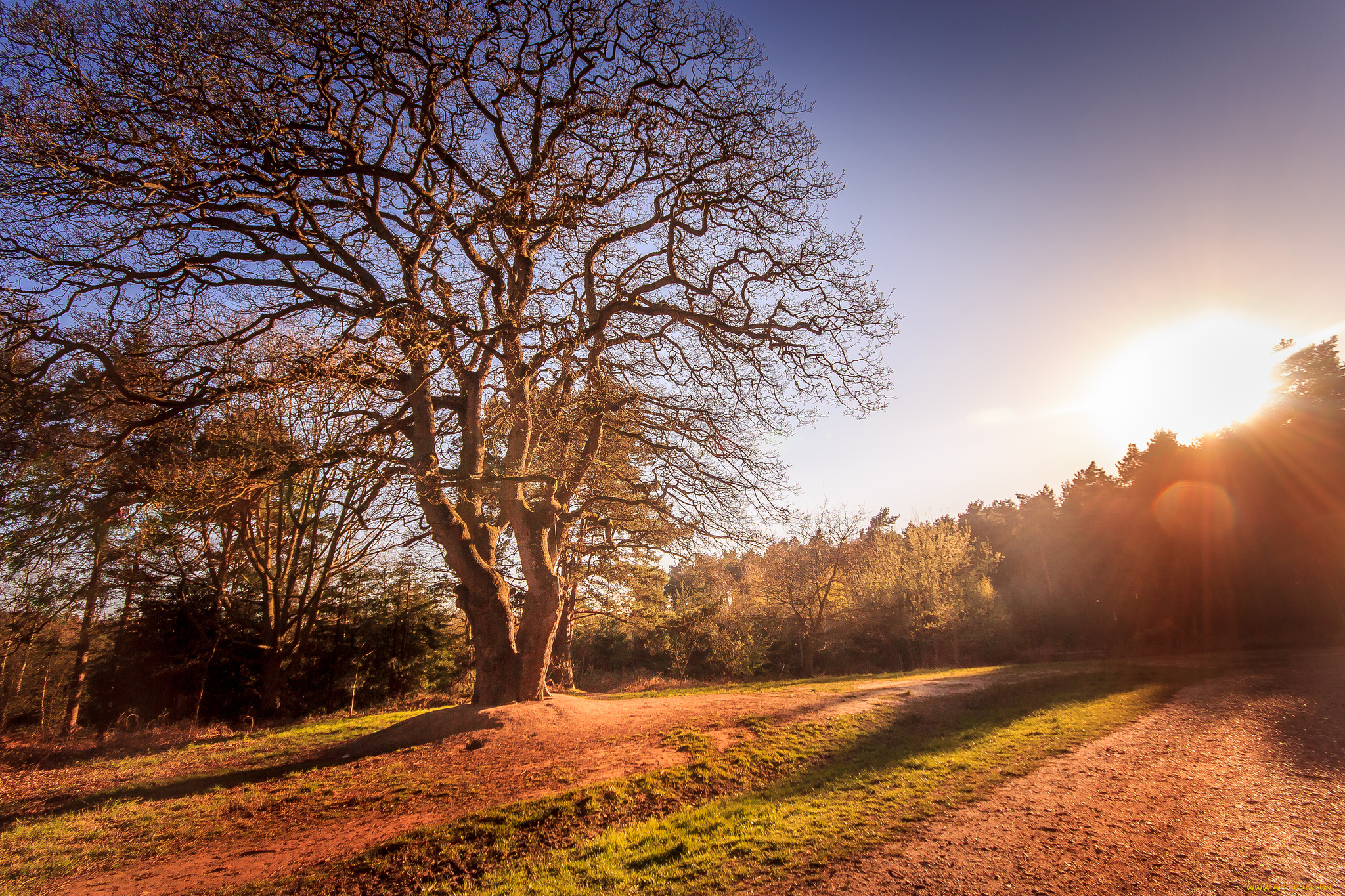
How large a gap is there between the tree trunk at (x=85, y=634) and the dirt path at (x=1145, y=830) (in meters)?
17.6

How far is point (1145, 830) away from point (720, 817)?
14.6ft

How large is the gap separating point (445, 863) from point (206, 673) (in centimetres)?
1690

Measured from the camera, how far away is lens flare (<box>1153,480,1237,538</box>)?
97.1 feet

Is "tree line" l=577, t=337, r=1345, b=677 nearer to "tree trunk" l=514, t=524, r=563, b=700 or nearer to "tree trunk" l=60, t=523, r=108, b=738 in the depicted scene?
"tree trunk" l=514, t=524, r=563, b=700

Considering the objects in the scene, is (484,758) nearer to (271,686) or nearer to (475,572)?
(475,572)

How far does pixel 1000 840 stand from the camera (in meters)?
5.12

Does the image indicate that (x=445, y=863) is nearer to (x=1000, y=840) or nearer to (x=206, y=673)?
(x=1000, y=840)

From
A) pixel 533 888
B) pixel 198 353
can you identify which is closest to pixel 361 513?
pixel 198 353

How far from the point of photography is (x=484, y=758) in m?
7.58

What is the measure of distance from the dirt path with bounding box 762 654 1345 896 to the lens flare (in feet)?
92.1

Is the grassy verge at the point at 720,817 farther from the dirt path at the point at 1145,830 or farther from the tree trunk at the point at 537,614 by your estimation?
the tree trunk at the point at 537,614

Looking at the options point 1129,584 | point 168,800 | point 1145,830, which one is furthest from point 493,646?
point 1129,584

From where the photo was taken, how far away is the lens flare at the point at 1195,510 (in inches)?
1165

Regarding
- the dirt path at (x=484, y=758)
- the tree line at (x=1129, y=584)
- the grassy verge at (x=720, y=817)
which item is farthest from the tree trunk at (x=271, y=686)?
the grassy verge at (x=720, y=817)
